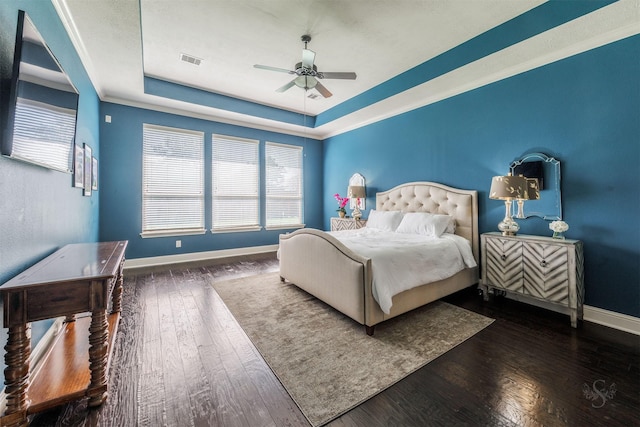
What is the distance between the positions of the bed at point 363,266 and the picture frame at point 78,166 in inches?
93.2

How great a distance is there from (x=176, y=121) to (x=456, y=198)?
510 centimetres

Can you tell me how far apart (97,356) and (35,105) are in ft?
5.17

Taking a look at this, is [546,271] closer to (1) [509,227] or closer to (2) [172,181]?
(1) [509,227]

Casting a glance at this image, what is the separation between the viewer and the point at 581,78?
265 cm

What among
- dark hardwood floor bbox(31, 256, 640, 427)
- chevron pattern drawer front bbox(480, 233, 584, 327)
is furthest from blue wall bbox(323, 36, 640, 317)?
dark hardwood floor bbox(31, 256, 640, 427)

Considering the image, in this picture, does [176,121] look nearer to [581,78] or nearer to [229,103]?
[229,103]

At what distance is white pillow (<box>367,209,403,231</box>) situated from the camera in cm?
414

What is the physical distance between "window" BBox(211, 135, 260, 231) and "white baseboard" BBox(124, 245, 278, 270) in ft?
1.58

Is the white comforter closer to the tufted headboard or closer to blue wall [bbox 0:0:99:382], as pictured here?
the tufted headboard

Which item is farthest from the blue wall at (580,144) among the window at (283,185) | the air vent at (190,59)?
the air vent at (190,59)

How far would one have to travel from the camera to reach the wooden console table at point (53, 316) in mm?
1264

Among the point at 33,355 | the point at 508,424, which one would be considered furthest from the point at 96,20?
the point at 508,424

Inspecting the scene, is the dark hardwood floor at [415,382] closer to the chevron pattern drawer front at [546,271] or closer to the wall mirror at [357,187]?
the chevron pattern drawer front at [546,271]

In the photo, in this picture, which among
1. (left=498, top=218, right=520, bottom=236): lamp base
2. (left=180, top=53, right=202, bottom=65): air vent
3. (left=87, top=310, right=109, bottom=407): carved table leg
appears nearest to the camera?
(left=87, top=310, right=109, bottom=407): carved table leg
